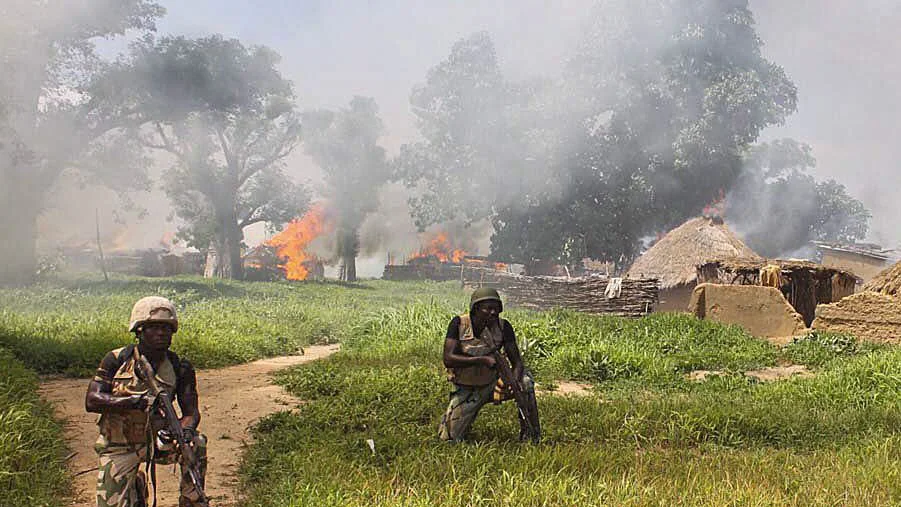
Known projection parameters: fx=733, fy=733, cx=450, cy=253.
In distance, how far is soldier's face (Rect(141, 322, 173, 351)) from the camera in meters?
3.84

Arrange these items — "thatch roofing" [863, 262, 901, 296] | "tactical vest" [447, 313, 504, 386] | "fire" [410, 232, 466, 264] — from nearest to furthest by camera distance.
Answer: "tactical vest" [447, 313, 504, 386] → "thatch roofing" [863, 262, 901, 296] → "fire" [410, 232, 466, 264]

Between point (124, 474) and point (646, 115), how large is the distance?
25807 mm

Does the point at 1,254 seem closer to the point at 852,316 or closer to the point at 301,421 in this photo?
the point at 301,421

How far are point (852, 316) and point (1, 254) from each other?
21.2 meters

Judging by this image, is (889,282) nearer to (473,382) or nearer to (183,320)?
(473,382)

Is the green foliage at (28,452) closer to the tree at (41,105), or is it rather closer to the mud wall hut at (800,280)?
the mud wall hut at (800,280)

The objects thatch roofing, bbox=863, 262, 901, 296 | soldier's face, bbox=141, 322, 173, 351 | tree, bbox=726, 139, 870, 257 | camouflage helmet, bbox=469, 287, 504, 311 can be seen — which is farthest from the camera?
tree, bbox=726, 139, 870, 257

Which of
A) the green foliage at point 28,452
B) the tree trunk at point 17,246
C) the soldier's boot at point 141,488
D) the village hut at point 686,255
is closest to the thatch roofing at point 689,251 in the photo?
the village hut at point 686,255

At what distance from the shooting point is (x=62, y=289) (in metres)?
19.8

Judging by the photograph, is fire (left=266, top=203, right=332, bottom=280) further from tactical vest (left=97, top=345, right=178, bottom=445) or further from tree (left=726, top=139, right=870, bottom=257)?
tactical vest (left=97, top=345, right=178, bottom=445)

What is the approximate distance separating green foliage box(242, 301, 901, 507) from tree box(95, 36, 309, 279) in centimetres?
1669

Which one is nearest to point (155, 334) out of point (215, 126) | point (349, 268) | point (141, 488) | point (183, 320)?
point (141, 488)

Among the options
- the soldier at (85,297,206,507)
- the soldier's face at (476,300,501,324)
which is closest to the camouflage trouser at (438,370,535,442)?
the soldier's face at (476,300,501,324)

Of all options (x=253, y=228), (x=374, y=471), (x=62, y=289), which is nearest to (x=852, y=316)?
(x=374, y=471)
